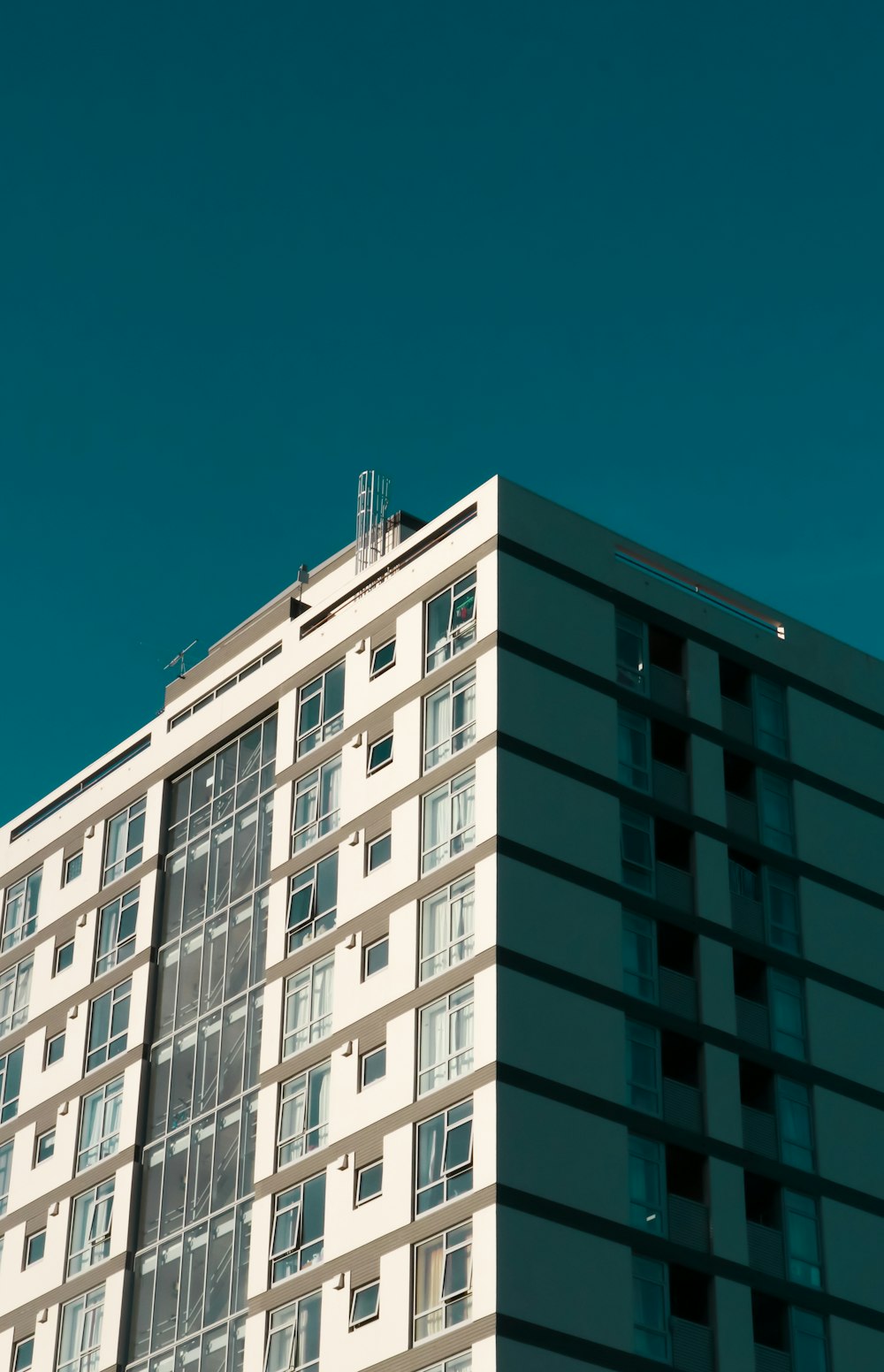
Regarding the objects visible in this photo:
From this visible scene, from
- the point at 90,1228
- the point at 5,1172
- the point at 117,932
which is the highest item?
the point at 117,932

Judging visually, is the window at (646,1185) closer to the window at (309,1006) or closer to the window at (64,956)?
the window at (309,1006)

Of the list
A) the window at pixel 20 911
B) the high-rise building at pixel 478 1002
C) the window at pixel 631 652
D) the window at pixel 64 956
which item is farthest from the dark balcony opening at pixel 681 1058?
the window at pixel 20 911

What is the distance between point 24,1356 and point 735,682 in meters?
26.9

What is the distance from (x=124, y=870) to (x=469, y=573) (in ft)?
52.1

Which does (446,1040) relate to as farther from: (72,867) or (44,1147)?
(72,867)

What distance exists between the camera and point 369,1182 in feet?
183

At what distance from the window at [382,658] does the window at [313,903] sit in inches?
207

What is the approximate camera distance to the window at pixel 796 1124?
191 ft

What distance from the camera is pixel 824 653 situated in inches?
2657

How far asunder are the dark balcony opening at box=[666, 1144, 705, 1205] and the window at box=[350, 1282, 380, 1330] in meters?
7.49

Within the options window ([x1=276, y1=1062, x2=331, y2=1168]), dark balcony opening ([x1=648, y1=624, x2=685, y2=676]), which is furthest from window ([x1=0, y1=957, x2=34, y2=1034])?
dark balcony opening ([x1=648, y1=624, x2=685, y2=676])

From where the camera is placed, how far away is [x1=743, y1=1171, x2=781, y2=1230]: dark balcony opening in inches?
2255

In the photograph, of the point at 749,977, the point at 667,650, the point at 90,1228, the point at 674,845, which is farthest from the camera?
the point at 90,1228

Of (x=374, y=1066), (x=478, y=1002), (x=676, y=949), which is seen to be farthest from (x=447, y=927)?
(x=676, y=949)
